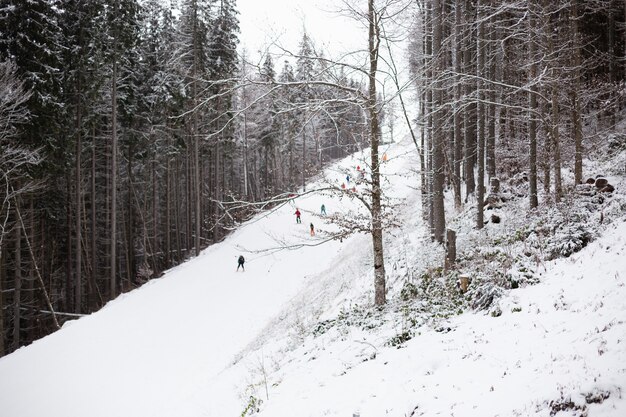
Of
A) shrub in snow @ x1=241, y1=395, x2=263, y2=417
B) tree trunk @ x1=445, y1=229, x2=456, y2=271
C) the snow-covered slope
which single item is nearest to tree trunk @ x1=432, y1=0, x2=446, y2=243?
tree trunk @ x1=445, y1=229, x2=456, y2=271

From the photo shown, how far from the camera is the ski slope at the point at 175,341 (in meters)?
10.3

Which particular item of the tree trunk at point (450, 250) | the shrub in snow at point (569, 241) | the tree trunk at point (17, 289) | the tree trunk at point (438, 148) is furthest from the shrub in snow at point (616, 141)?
the tree trunk at point (17, 289)

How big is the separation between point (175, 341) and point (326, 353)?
33.5 feet

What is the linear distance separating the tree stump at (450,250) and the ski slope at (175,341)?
1.68 meters

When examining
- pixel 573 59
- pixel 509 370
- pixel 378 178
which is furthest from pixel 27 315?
pixel 573 59

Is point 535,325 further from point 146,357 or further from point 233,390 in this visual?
point 146,357

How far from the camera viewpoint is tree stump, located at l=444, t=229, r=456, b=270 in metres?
8.82

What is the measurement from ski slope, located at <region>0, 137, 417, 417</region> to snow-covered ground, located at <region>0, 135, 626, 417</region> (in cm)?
7

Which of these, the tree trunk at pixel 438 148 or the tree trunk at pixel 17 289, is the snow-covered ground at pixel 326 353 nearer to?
the tree trunk at pixel 438 148

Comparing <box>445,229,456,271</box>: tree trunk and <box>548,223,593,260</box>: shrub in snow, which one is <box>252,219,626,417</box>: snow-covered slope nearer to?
<box>548,223,593,260</box>: shrub in snow

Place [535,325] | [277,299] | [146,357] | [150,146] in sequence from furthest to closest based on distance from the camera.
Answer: [150,146] → [277,299] → [146,357] → [535,325]

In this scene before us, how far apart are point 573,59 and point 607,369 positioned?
1373cm

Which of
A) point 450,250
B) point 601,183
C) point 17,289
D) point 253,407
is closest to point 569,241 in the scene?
point 450,250

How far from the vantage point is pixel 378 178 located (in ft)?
25.8
